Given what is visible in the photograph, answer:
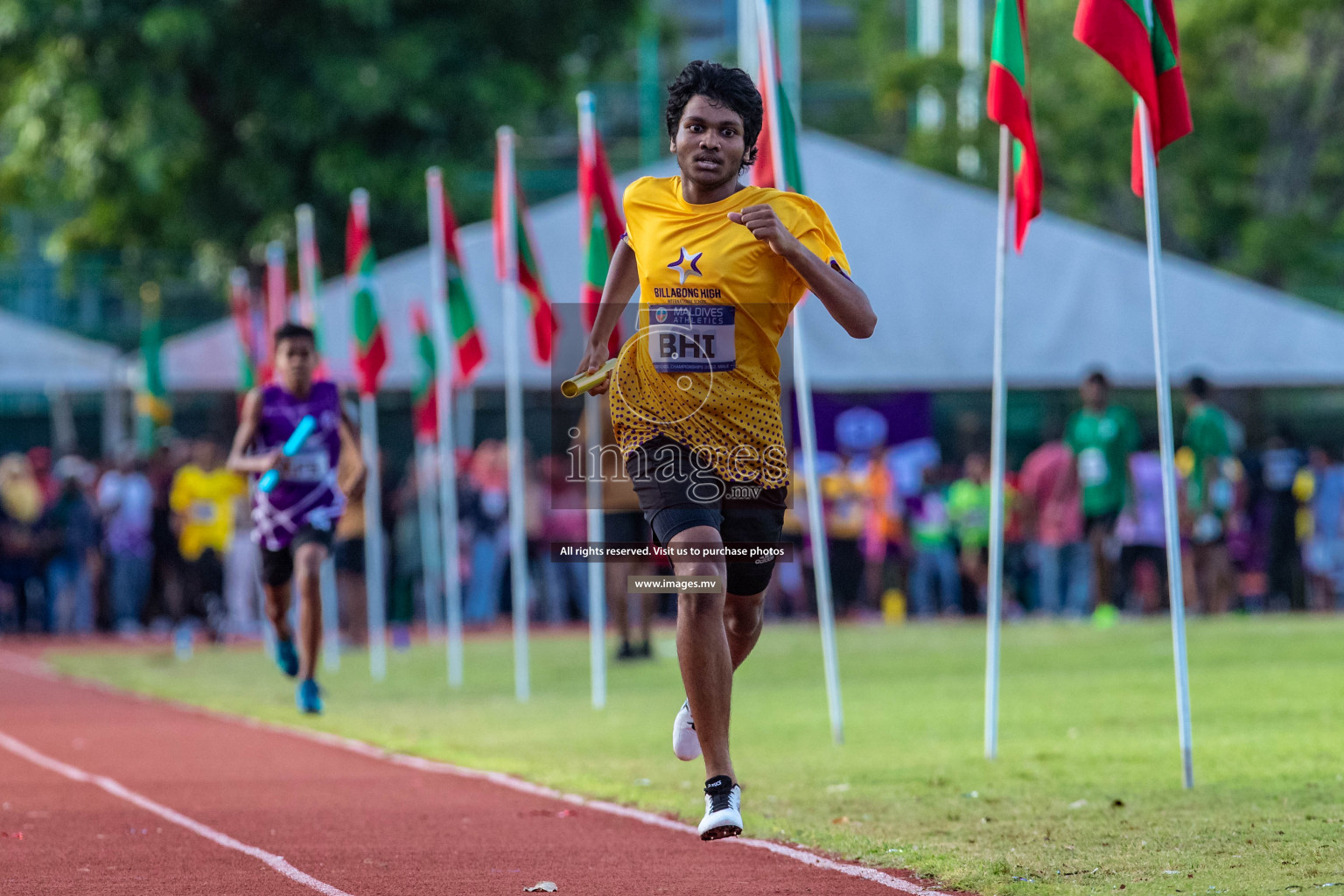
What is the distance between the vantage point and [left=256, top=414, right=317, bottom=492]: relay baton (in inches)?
448

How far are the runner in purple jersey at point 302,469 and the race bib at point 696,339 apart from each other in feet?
16.8

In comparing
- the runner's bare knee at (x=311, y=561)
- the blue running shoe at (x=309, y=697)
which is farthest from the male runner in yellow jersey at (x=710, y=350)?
the blue running shoe at (x=309, y=697)

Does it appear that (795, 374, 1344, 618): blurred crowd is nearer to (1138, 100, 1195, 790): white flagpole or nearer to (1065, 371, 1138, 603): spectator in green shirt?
(1065, 371, 1138, 603): spectator in green shirt

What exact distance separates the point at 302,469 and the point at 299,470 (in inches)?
0.6

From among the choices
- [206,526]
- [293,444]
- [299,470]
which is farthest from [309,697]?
[206,526]

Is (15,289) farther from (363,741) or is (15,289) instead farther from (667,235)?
(667,235)

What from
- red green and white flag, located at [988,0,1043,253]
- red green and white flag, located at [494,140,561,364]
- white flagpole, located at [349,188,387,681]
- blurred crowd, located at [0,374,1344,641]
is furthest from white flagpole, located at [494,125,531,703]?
blurred crowd, located at [0,374,1344,641]

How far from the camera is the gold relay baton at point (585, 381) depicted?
266 inches

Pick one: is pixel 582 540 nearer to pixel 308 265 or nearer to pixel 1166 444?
pixel 308 265

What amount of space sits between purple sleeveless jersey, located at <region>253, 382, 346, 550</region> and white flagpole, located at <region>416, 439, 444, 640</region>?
9.12 meters

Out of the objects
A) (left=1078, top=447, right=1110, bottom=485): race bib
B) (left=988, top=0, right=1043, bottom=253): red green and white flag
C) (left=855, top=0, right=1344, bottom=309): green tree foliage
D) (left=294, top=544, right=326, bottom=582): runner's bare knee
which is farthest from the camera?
(left=855, top=0, right=1344, bottom=309): green tree foliage

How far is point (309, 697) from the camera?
38.3 feet

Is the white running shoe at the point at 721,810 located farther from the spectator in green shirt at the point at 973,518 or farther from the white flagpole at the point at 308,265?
the spectator in green shirt at the point at 973,518

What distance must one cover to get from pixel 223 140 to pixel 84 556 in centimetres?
671
